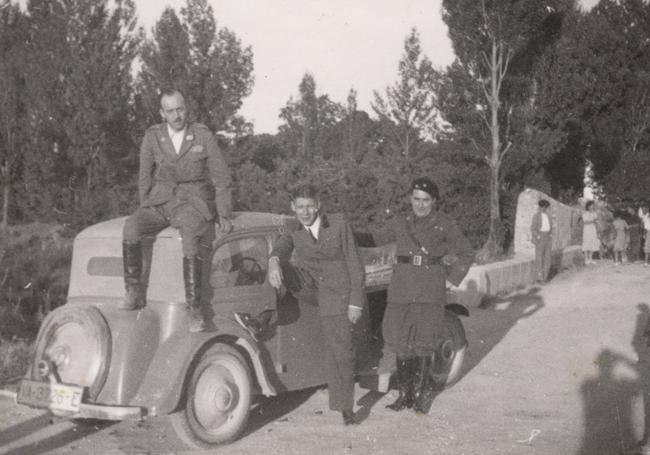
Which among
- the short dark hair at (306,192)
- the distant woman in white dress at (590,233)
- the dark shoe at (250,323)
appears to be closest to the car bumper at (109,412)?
the dark shoe at (250,323)

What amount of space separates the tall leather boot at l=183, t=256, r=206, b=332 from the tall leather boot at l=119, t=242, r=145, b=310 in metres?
0.35

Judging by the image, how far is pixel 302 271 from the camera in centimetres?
627

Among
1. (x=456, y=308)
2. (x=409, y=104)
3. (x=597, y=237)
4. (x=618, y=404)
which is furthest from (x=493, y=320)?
(x=409, y=104)

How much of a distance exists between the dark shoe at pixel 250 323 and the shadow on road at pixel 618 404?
2.43 metres

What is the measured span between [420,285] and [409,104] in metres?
40.9

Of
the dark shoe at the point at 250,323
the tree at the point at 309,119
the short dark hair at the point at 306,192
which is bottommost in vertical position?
the dark shoe at the point at 250,323

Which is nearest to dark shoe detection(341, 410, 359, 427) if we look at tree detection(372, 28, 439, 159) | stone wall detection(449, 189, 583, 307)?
stone wall detection(449, 189, 583, 307)

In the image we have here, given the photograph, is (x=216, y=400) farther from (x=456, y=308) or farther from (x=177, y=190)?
(x=456, y=308)

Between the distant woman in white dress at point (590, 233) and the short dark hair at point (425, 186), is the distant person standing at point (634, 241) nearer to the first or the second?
the distant woman in white dress at point (590, 233)

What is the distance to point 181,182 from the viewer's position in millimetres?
6027

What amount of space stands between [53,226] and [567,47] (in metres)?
18.5

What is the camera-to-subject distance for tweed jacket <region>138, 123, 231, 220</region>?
5961 mm

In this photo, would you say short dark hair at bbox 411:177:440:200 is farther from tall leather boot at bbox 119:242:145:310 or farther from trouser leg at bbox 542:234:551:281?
trouser leg at bbox 542:234:551:281

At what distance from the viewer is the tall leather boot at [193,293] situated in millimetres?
5449
